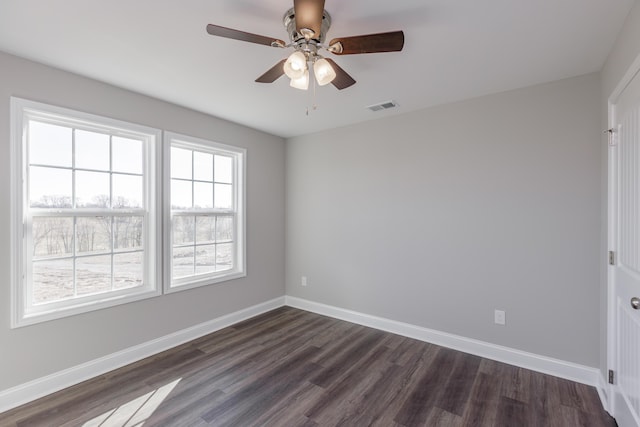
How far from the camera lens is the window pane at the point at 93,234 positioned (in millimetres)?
2469

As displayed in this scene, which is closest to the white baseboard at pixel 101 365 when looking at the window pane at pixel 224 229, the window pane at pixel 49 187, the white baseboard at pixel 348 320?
the white baseboard at pixel 348 320

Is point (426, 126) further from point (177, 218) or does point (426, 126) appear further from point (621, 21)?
point (177, 218)

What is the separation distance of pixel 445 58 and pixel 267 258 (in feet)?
10.2

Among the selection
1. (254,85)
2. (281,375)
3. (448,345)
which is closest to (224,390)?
(281,375)

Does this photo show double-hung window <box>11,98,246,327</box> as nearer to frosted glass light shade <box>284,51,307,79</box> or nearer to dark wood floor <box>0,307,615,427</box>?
dark wood floor <box>0,307,615,427</box>

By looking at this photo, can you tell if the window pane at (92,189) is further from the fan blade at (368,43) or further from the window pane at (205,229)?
the fan blade at (368,43)

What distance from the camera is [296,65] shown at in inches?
64.3

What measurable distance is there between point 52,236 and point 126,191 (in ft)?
2.16

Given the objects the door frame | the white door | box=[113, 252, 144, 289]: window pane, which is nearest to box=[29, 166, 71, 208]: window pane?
box=[113, 252, 144, 289]: window pane

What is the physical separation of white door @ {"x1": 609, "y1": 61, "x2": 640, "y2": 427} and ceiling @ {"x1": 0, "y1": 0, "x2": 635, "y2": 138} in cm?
50

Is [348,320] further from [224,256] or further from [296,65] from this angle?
[296,65]

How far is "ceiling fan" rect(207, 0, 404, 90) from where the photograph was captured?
137 centimetres

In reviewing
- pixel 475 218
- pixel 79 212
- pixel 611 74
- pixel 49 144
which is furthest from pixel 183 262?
pixel 611 74

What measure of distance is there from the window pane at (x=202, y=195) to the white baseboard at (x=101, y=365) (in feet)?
4.41
